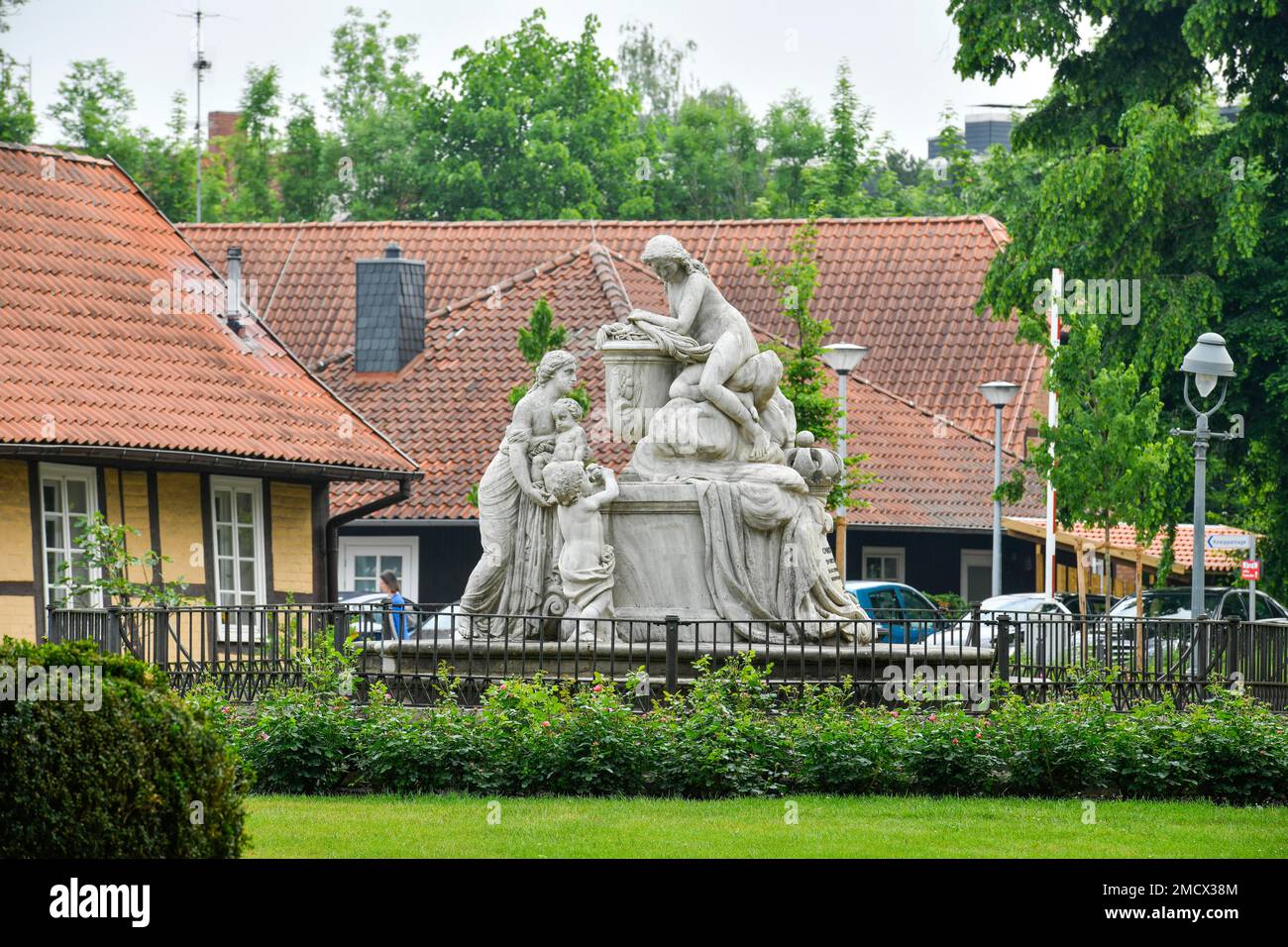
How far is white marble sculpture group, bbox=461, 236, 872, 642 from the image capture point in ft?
56.3

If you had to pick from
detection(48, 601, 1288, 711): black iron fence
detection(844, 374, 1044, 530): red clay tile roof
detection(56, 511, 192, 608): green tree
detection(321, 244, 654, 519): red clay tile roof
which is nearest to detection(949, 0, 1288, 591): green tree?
detection(844, 374, 1044, 530): red clay tile roof

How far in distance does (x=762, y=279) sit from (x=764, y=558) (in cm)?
2544

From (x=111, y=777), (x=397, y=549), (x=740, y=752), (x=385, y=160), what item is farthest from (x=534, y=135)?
(x=111, y=777)

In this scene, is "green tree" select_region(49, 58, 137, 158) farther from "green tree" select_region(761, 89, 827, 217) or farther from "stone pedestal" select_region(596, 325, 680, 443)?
"stone pedestal" select_region(596, 325, 680, 443)

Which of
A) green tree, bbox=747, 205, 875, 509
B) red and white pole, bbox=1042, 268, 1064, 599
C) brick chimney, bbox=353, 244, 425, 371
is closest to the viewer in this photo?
green tree, bbox=747, 205, 875, 509

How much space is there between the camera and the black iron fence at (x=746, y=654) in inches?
642

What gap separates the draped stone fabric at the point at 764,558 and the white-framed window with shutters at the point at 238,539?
10.8 m

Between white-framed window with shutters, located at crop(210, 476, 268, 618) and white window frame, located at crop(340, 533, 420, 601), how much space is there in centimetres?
785

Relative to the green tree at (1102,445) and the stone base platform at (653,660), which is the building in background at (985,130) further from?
the stone base platform at (653,660)

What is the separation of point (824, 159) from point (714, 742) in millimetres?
44909

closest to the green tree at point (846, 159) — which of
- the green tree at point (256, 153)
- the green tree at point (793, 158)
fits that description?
the green tree at point (793, 158)

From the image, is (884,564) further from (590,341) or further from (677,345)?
(677,345)

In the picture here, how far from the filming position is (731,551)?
56.4ft
